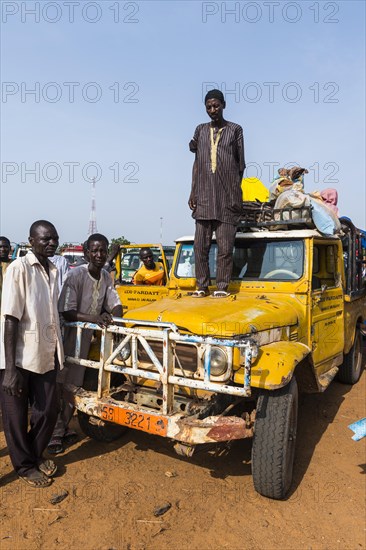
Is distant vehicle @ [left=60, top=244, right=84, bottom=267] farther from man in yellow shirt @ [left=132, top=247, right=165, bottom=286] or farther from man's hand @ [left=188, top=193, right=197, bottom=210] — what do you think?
man's hand @ [left=188, top=193, right=197, bottom=210]

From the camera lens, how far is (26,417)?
3211 mm

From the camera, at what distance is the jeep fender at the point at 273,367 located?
2885mm

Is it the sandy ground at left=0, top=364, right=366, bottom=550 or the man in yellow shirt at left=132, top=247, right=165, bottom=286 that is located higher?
the man in yellow shirt at left=132, top=247, right=165, bottom=286

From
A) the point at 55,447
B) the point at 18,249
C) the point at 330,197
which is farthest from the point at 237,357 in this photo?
the point at 18,249

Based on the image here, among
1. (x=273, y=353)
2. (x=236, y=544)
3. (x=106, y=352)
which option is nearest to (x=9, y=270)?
(x=106, y=352)

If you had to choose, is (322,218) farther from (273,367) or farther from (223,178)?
(273,367)

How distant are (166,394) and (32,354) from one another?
1.01 metres

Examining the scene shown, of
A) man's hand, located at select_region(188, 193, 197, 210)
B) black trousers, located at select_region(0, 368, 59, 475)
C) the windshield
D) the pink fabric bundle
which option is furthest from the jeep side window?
black trousers, located at select_region(0, 368, 59, 475)

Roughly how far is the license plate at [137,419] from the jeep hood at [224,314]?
700 millimetres

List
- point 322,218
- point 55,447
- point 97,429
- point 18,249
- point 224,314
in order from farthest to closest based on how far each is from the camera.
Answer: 1. point 18,249
2. point 322,218
3. point 97,429
4. point 55,447
5. point 224,314

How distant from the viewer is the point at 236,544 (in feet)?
8.70

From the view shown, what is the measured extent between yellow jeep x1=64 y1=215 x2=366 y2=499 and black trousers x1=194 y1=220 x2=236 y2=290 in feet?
0.67

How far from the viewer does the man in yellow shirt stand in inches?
291

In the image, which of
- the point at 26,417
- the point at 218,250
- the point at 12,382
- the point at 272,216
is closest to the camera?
the point at 12,382
